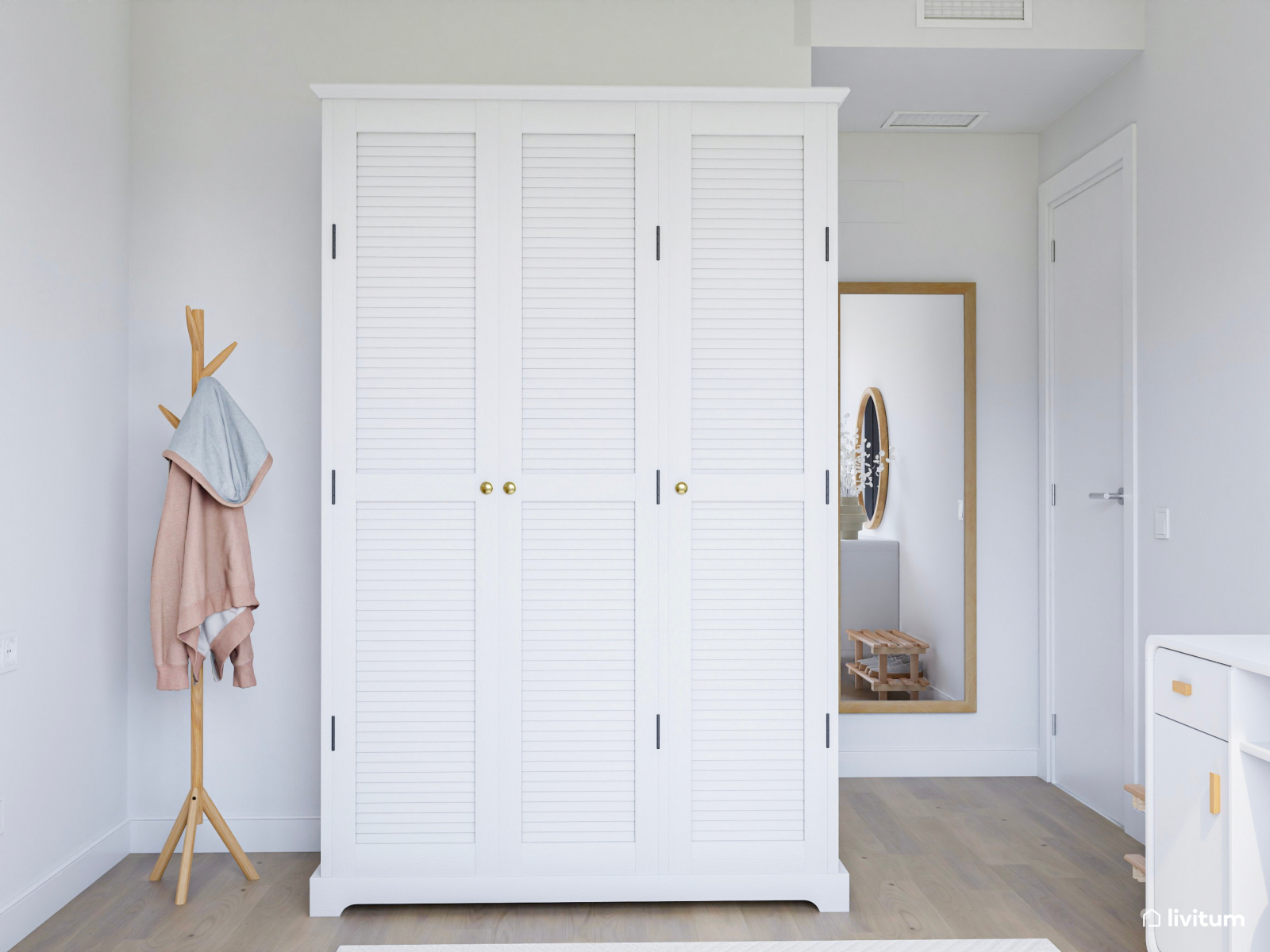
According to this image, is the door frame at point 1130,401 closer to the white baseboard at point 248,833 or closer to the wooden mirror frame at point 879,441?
the wooden mirror frame at point 879,441

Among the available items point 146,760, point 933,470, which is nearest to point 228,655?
point 146,760

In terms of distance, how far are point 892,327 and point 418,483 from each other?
2178mm

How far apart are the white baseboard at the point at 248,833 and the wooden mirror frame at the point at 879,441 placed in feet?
7.94

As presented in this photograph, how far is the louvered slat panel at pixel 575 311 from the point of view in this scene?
8.00ft

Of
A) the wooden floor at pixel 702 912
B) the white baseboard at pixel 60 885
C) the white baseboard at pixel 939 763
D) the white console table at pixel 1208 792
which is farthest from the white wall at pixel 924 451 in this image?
the white baseboard at pixel 60 885

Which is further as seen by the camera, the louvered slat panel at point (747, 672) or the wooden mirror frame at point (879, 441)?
the wooden mirror frame at point (879, 441)

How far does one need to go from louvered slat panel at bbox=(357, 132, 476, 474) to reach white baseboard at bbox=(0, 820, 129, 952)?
1432mm

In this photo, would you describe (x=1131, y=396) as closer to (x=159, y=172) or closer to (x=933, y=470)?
(x=933, y=470)

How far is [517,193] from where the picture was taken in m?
2.43

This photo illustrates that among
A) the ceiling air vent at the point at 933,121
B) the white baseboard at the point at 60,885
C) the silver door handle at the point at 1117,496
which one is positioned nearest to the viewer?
the white baseboard at the point at 60,885

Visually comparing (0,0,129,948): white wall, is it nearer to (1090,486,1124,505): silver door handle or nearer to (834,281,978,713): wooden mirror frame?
(834,281,978,713): wooden mirror frame

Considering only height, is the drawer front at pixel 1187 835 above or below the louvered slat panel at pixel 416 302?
below

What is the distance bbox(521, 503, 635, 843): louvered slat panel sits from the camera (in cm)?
243

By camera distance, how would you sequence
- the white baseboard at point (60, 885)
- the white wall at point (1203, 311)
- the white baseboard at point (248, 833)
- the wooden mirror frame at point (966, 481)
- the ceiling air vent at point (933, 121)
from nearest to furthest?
the white baseboard at point (60, 885) → the white wall at point (1203, 311) → the white baseboard at point (248, 833) → the ceiling air vent at point (933, 121) → the wooden mirror frame at point (966, 481)
